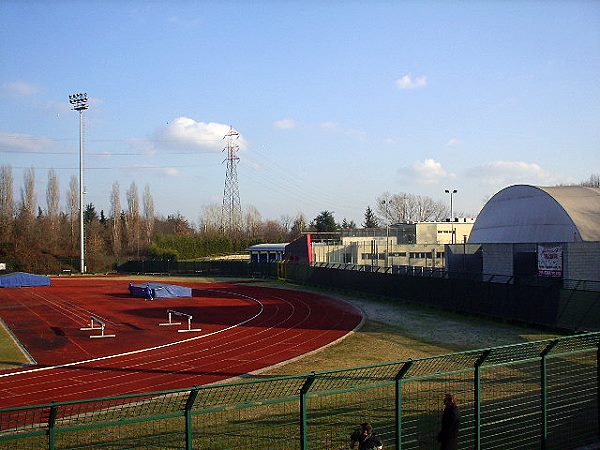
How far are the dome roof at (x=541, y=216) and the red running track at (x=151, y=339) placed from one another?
1031 centimetres

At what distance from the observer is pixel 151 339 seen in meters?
28.3

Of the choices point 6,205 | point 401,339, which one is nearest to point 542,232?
point 401,339

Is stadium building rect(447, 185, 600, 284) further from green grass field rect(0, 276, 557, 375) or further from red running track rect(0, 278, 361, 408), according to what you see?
red running track rect(0, 278, 361, 408)

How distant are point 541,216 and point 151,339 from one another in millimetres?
22120

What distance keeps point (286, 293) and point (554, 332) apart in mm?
26651

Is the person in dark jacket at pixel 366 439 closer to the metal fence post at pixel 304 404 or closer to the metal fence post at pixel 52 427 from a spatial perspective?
the metal fence post at pixel 304 404

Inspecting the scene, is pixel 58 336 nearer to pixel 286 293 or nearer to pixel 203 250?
pixel 286 293

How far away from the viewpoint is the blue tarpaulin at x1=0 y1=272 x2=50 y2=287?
61353mm

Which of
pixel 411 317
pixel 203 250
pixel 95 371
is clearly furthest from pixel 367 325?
pixel 203 250

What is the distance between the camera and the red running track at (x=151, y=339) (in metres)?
19.7

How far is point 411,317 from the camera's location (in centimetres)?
3425

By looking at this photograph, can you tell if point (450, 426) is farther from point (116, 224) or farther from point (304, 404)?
point (116, 224)

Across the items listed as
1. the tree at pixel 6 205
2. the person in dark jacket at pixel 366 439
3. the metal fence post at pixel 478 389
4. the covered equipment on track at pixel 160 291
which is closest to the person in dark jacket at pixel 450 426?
the metal fence post at pixel 478 389

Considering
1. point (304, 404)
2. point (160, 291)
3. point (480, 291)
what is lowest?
point (160, 291)
